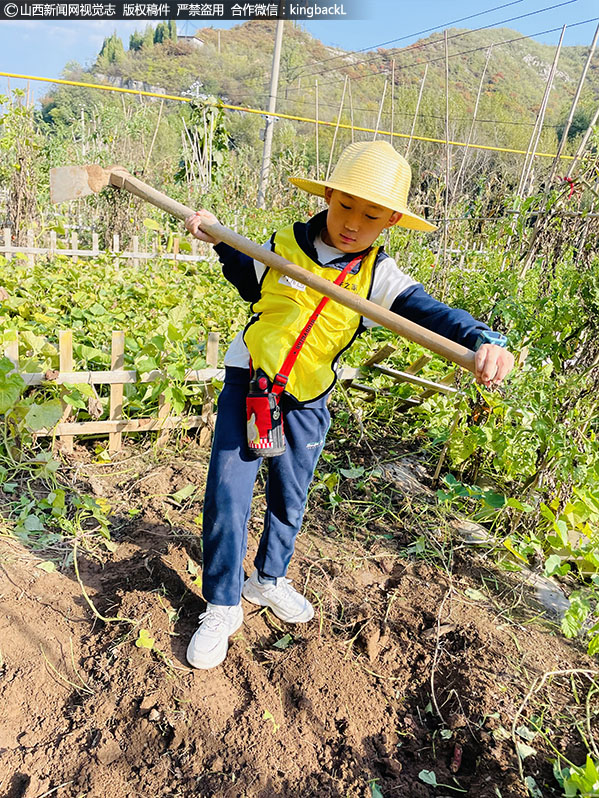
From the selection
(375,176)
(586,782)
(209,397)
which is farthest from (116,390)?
(586,782)

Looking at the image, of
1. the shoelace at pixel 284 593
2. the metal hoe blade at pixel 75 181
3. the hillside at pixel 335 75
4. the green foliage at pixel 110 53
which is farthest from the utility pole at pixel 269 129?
the green foliage at pixel 110 53

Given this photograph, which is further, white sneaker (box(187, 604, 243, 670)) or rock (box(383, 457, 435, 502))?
rock (box(383, 457, 435, 502))

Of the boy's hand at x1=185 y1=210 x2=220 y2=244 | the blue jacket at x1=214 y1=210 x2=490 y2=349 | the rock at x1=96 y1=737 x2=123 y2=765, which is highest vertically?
the boy's hand at x1=185 y1=210 x2=220 y2=244

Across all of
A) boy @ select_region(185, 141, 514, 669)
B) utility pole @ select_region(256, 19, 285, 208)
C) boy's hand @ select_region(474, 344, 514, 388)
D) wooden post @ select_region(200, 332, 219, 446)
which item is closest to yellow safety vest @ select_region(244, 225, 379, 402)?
boy @ select_region(185, 141, 514, 669)

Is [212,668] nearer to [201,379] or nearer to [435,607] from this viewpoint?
[435,607]

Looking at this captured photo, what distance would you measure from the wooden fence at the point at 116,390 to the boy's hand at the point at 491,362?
1903 mm

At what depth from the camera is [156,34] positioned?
80.9 meters

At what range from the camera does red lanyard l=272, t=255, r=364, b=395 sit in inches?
65.5

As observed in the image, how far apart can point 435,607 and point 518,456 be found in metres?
0.72

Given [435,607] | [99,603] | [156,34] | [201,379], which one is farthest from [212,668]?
[156,34]

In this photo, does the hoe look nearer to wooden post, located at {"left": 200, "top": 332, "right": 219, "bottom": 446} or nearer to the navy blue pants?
the navy blue pants

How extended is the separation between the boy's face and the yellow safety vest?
70 mm

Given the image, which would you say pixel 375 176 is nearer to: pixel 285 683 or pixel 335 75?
pixel 285 683

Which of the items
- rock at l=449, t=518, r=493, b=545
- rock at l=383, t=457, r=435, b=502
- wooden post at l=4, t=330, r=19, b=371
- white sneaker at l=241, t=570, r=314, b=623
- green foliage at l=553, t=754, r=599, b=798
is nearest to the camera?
green foliage at l=553, t=754, r=599, b=798
